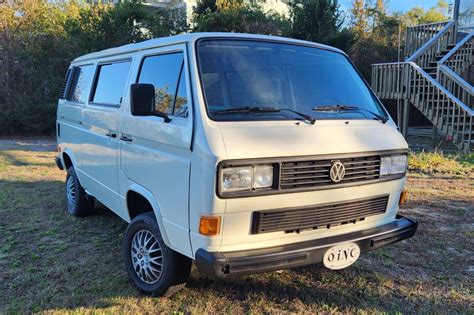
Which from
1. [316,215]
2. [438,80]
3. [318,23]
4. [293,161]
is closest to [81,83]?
[293,161]

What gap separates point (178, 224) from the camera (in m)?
3.07

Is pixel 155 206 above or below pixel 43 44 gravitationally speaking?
below

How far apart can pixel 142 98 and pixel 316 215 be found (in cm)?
158

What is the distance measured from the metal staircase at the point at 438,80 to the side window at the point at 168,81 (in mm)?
10223

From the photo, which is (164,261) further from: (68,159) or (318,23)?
(318,23)

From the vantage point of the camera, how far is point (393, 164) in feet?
11.5

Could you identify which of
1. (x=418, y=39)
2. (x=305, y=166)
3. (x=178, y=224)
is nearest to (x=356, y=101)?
(x=305, y=166)

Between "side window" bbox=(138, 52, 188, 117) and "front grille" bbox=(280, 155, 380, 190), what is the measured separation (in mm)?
858

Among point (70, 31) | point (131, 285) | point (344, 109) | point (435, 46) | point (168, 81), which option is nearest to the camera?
point (168, 81)

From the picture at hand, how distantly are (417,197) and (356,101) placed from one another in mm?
3511

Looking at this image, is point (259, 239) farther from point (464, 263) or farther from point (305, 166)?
point (464, 263)

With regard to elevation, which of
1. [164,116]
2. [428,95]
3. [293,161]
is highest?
[428,95]

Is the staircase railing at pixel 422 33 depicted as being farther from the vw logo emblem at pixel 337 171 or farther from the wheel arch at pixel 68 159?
the vw logo emblem at pixel 337 171

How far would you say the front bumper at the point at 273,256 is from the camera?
2.78m
